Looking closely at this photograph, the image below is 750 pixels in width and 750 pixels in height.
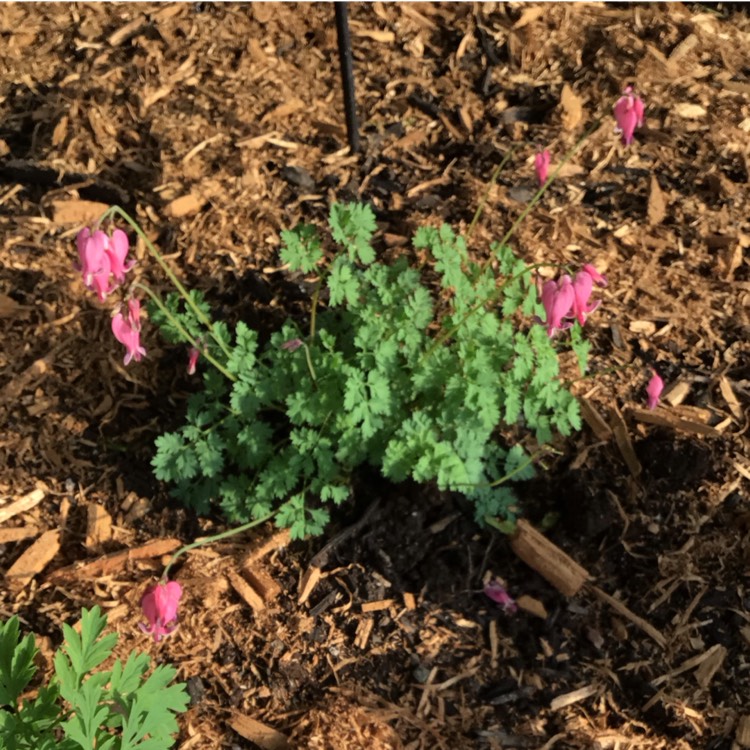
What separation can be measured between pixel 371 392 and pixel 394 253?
1085 mm

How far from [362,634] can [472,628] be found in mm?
395

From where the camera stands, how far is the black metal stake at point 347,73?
11.8 feet

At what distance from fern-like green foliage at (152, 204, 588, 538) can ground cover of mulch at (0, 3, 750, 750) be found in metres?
0.27

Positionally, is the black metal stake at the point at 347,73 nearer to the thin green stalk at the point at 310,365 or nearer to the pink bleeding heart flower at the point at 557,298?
the thin green stalk at the point at 310,365

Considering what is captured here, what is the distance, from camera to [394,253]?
3939mm

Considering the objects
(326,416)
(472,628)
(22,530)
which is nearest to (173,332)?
(326,416)

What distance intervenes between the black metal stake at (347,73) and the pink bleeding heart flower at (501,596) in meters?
2.04

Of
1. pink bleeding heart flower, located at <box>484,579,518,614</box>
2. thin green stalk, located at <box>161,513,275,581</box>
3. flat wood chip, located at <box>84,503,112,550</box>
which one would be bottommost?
pink bleeding heart flower, located at <box>484,579,518,614</box>

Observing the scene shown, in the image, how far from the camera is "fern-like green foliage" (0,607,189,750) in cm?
244

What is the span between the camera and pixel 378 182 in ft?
13.7

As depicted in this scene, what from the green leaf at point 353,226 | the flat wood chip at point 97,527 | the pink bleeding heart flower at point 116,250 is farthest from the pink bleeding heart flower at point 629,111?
the flat wood chip at point 97,527

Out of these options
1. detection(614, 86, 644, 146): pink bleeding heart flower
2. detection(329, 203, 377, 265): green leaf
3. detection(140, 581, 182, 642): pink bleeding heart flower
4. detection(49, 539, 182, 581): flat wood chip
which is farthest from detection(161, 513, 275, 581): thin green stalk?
detection(614, 86, 644, 146): pink bleeding heart flower

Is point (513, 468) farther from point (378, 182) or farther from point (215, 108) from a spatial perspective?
point (215, 108)

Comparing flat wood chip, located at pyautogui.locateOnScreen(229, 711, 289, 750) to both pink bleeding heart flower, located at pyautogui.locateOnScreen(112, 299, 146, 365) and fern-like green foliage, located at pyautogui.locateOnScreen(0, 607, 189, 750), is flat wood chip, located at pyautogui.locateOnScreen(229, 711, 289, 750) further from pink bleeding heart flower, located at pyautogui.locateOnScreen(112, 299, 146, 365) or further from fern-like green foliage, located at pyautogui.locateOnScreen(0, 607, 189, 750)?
pink bleeding heart flower, located at pyautogui.locateOnScreen(112, 299, 146, 365)
